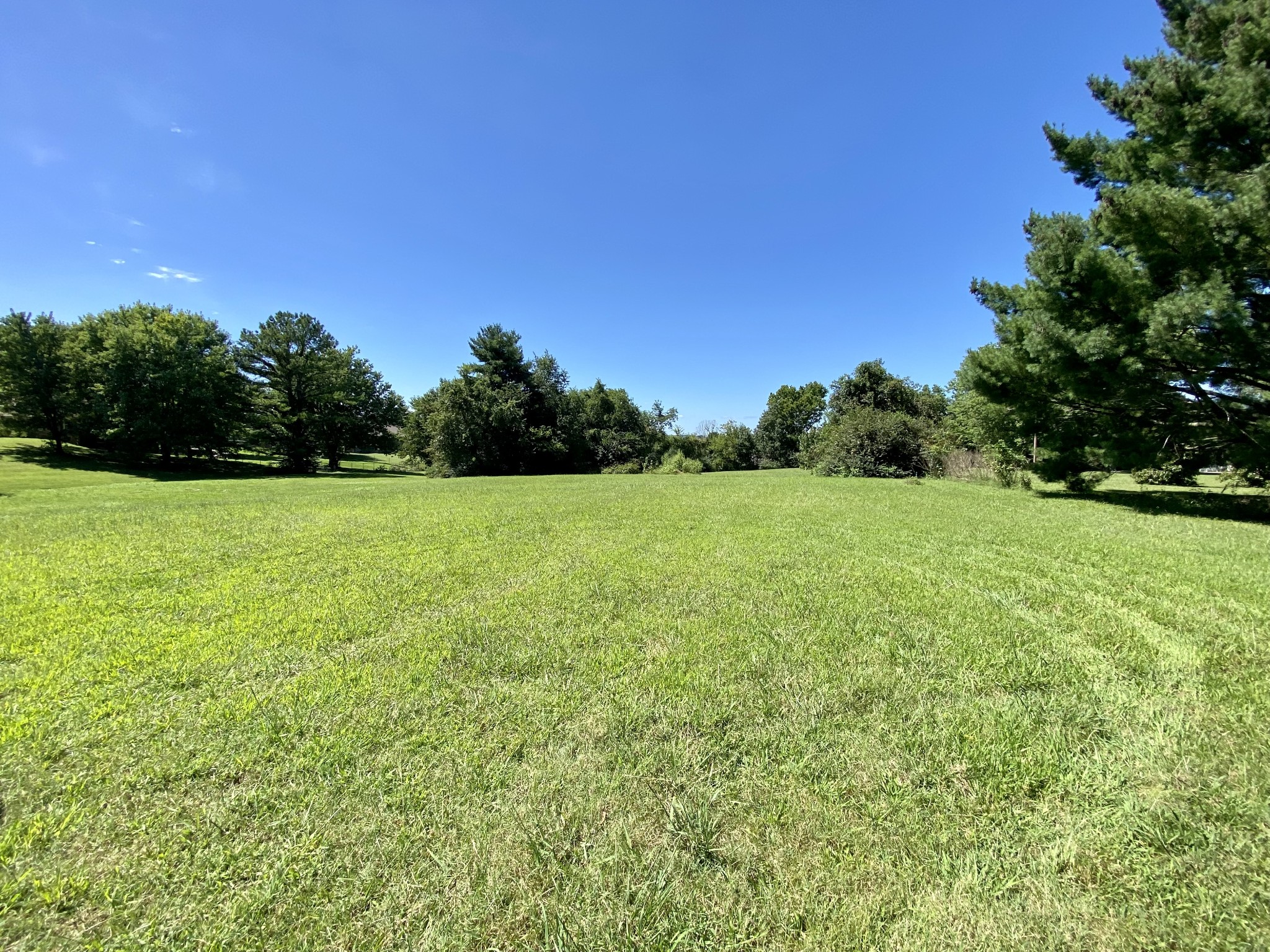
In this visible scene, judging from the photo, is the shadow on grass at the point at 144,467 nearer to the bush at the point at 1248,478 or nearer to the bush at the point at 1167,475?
the bush at the point at 1167,475

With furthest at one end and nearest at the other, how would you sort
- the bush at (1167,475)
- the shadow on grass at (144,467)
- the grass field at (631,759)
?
1. the shadow on grass at (144,467)
2. the bush at (1167,475)
3. the grass field at (631,759)

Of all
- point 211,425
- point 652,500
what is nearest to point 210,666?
point 652,500

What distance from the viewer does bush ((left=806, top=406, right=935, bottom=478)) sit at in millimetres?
22406

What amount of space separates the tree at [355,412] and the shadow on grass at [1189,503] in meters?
40.3

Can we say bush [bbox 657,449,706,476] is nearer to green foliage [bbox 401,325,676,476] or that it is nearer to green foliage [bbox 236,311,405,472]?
green foliage [bbox 401,325,676,476]

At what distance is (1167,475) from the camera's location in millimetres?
13109

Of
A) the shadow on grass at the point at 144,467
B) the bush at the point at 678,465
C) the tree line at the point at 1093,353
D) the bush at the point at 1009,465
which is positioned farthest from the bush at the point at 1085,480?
the shadow on grass at the point at 144,467

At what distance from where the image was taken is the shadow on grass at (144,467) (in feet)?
75.4

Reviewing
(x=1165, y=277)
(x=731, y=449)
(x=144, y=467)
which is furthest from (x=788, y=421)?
(x=144, y=467)

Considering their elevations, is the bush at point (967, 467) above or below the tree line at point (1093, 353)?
below

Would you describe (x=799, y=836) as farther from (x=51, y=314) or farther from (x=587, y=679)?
(x=51, y=314)

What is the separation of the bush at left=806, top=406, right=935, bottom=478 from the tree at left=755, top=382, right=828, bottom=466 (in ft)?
57.0

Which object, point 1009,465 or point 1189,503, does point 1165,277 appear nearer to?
point 1189,503

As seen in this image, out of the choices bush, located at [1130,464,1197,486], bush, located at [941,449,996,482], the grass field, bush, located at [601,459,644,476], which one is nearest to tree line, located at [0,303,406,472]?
bush, located at [601,459,644,476]
